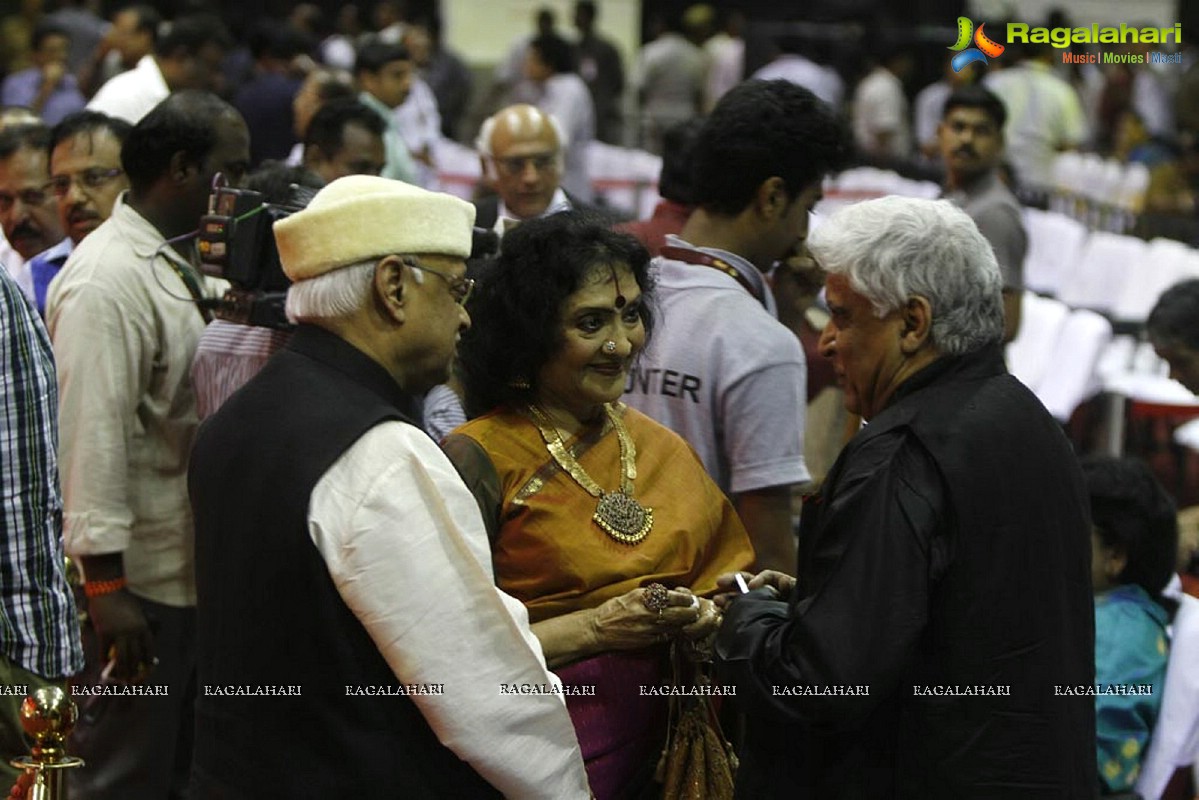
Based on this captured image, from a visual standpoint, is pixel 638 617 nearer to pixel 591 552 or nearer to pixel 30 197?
pixel 591 552

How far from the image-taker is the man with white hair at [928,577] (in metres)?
2.54

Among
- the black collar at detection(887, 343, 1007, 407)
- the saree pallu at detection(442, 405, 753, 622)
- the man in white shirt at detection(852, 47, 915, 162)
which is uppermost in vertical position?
the black collar at detection(887, 343, 1007, 407)

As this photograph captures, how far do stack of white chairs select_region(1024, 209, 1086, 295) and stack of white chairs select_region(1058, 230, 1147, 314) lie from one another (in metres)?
0.08

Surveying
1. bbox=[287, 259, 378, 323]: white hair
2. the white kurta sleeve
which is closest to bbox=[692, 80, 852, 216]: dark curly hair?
bbox=[287, 259, 378, 323]: white hair

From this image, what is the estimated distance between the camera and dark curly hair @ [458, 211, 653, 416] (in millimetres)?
3018

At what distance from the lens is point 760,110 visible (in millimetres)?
3568

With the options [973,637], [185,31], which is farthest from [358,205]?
[185,31]

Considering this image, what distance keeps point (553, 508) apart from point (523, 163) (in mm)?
2981

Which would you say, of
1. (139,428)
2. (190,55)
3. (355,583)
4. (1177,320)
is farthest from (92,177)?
(190,55)

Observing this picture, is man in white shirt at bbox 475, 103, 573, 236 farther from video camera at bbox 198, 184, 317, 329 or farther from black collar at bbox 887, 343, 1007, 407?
black collar at bbox 887, 343, 1007, 407

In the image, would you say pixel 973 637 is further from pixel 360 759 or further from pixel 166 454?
pixel 166 454

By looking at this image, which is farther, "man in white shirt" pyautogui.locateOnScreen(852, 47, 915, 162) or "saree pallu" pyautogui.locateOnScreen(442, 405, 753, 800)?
"man in white shirt" pyautogui.locateOnScreen(852, 47, 915, 162)

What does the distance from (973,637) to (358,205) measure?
1.13m

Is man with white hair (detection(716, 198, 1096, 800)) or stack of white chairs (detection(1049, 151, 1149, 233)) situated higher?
man with white hair (detection(716, 198, 1096, 800))
